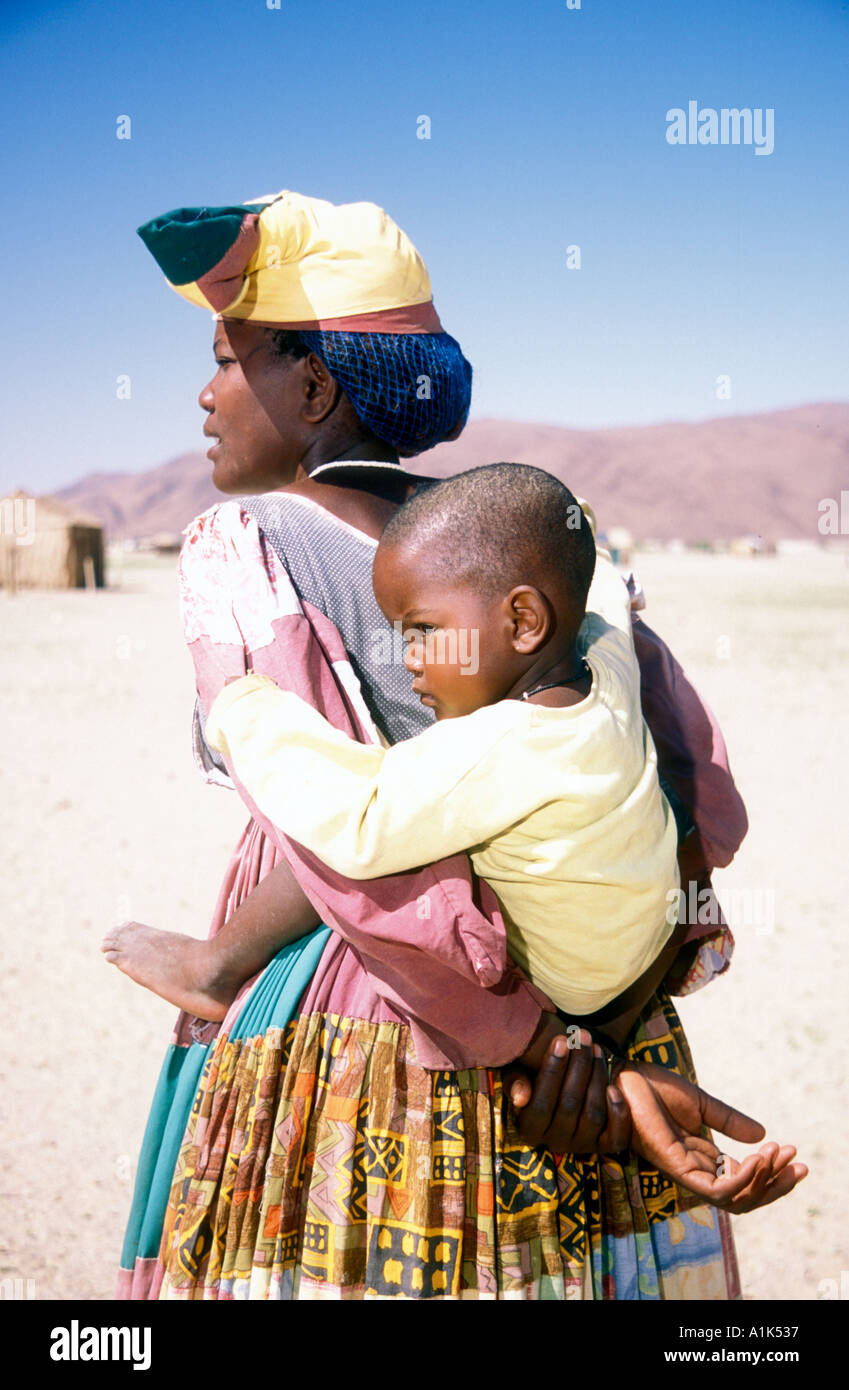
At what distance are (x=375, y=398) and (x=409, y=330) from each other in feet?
0.41

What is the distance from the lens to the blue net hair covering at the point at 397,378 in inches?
70.2

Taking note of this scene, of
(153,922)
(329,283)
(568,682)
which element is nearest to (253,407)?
(329,283)

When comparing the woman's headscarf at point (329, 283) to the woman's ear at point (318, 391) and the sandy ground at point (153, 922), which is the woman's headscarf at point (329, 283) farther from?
the sandy ground at point (153, 922)

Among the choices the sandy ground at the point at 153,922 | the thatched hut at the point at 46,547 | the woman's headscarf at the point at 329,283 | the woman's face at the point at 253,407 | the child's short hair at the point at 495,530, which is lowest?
the sandy ground at the point at 153,922

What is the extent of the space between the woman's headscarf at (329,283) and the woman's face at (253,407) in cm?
4

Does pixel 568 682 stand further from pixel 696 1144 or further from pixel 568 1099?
pixel 696 1144

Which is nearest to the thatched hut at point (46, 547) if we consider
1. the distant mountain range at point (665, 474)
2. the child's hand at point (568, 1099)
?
the child's hand at point (568, 1099)

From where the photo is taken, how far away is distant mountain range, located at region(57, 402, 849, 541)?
90.1 metres

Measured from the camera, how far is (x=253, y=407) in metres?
1.83

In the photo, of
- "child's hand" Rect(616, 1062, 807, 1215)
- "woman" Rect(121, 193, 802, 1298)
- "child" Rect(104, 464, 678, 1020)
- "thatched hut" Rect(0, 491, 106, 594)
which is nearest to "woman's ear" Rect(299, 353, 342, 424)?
"woman" Rect(121, 193, 802, 1298)

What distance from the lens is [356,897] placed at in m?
1.45

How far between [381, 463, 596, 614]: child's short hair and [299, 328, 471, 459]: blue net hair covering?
1.07 feet

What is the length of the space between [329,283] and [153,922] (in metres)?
4.79
